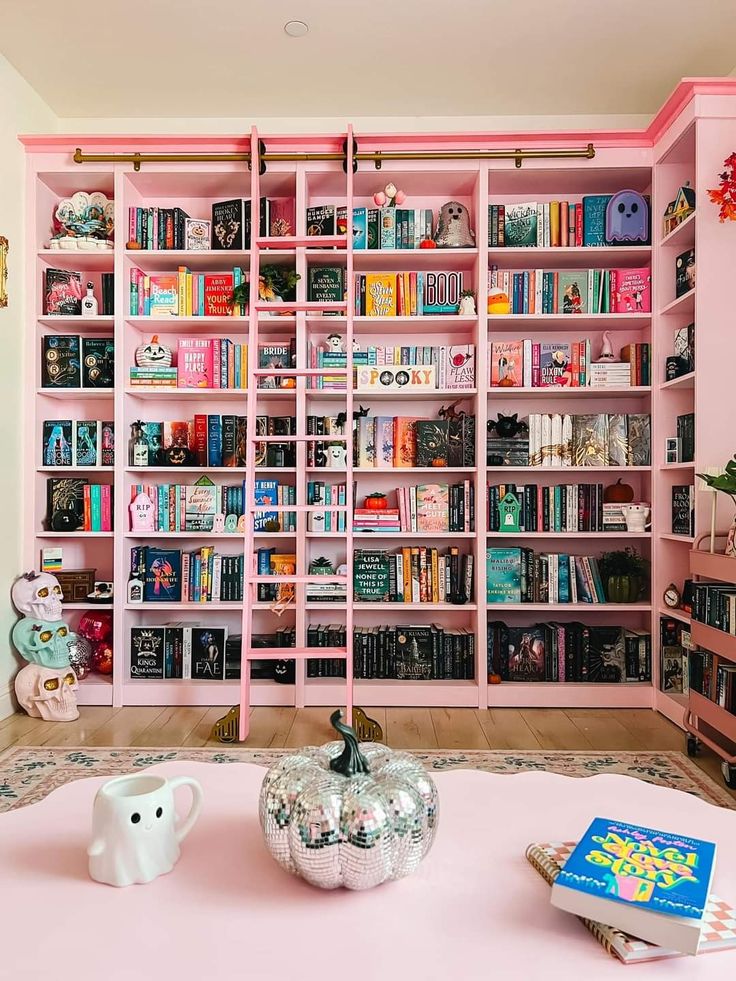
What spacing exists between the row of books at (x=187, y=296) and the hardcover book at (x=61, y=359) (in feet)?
1.11

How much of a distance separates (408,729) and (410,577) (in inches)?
28.2

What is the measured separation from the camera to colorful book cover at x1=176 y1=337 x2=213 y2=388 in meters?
3.51

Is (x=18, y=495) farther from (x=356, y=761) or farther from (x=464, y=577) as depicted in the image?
(x=356, y=761)

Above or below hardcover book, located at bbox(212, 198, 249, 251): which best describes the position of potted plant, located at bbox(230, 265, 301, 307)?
below

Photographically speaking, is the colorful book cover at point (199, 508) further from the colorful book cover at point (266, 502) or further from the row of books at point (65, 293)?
the row of books at point (65, 293)

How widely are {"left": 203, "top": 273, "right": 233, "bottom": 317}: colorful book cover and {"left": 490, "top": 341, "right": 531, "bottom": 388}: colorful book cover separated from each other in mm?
1272

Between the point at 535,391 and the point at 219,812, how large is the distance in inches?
103

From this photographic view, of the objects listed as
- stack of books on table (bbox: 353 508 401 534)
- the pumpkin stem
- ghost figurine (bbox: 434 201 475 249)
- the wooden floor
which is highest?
ghost figurine (bbox: 434 201 475 249)

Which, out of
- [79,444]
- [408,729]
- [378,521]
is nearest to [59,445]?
[79,444]

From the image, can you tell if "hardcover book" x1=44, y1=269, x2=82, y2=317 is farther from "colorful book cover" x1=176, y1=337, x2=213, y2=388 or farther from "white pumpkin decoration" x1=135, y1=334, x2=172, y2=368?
"colorful book cover" x1=176, y1=337, x2=213, y2=388

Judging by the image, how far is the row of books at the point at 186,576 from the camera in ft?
11.4

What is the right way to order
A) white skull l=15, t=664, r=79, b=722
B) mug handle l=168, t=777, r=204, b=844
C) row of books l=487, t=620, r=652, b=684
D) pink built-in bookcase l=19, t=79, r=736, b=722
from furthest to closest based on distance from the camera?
1. row of books l=487, t=620, r=652, b=684
2. pink built-in bookcase l=19, t=79, r=736, b=722
3. white skull l=15, t=664, r=79, b=722
4. mug handle l=168, t=777, r=204, b=844

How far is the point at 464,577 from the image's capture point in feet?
11.2

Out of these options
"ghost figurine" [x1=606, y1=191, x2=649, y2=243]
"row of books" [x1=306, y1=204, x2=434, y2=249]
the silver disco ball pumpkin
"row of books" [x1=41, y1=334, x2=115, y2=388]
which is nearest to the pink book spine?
"row of books" [x1=41, y1=334, x2=115, y2=388]
